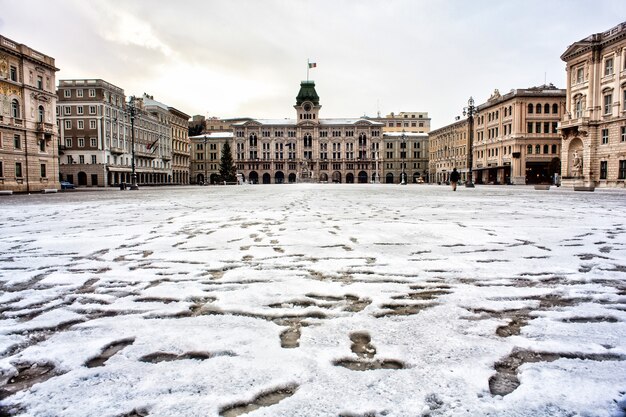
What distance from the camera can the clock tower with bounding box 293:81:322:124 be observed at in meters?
116

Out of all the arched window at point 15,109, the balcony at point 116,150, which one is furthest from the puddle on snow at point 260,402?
the balcony at point 116,150

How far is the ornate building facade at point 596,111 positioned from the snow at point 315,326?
127 ft

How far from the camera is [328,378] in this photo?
204cm

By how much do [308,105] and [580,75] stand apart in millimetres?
79118

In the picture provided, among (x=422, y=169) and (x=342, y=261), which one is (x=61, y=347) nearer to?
(x=342, y=261)

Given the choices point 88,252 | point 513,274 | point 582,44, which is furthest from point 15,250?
point 582,44

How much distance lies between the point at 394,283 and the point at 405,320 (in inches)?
39.1

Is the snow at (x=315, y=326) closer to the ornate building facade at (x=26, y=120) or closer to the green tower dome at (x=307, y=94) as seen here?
the ornate building facade at (x=26, y=120)

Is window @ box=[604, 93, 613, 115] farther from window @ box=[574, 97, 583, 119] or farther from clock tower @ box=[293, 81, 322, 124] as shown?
clock tower @ box=[293, 81, 322, 124]

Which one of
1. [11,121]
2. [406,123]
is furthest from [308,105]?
[11,121]

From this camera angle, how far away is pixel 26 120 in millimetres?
40000

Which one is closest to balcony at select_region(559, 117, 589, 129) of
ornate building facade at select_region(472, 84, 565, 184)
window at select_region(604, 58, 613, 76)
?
window at select_region(604, 58, 613, 76)

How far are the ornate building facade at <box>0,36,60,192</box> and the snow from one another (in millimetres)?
40198

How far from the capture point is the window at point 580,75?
141 ft
